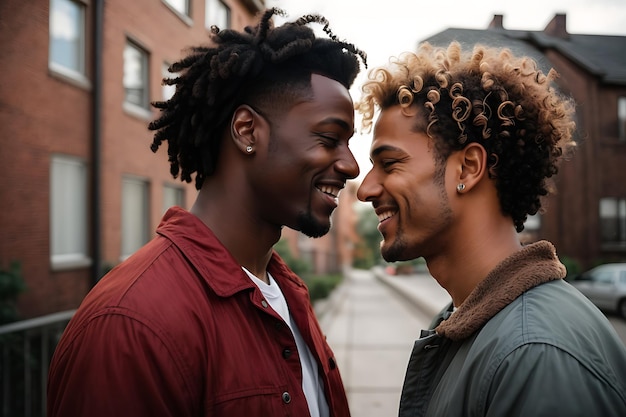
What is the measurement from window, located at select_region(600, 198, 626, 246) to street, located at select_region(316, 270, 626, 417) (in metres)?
6.82

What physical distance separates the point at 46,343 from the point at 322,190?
4.77m

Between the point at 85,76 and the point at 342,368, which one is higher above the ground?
Result: the point at 85,76

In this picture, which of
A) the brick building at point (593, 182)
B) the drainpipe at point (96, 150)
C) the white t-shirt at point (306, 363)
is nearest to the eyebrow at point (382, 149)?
the white t-shirt at point (306, 363)

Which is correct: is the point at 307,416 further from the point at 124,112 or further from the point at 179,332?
the point at 124,112

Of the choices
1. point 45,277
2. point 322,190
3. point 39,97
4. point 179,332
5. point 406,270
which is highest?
point 39,97

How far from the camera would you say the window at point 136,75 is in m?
10.4

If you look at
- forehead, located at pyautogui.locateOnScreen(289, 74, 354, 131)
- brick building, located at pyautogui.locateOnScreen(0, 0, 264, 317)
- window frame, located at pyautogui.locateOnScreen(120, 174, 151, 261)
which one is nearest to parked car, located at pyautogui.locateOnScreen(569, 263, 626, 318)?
window frame, located at pyautogui.locateOnScreen(120, 174, 151, 261)

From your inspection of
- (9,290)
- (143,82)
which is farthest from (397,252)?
(143,82)

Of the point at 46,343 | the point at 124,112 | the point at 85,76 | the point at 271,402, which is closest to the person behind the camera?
the point at 271,402

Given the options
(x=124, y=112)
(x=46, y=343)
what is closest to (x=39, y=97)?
(x=124, y=112)

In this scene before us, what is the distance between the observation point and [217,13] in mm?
5992

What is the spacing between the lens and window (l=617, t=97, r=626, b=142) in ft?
47.7

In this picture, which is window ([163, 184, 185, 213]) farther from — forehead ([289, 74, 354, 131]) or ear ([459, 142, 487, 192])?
ear ([459, 142, 487, 192])

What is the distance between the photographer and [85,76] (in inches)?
361
